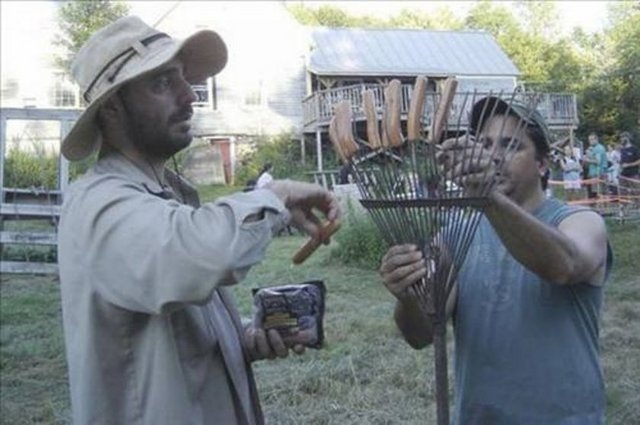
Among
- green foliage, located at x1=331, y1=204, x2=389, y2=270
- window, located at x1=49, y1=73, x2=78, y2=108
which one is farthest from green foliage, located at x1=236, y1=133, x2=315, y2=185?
window, located at x1=49, y1=73, x2=78, y2=108

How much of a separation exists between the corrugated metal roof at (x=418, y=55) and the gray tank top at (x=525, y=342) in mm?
691

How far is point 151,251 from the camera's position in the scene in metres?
1.34

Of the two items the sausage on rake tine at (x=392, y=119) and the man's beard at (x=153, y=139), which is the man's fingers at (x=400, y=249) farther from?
the man's beard at (x=153, y=139)

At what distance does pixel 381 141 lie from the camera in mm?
1543

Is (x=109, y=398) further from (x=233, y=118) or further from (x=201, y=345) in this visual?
(x=233, y=118)

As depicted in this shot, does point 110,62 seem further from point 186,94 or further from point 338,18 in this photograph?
point 338,18

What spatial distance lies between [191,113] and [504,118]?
0.67 meters

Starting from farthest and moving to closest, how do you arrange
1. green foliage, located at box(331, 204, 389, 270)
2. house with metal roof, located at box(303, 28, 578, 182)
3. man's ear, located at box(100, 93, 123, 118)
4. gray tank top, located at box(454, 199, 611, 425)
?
green foliage, located at box(331, 204, 389, 270) < house with metal roof, located at box(303, 28, 578, 182) < gray tank top, located at box(454, 199, 611, 425) < man's ear, located at box(100, 93, 123, 118)

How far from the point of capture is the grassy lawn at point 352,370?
12.8ft

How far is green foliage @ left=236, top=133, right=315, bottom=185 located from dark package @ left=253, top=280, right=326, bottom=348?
7.26 ft

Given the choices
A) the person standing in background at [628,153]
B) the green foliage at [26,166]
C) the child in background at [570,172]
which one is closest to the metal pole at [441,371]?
the child in background at [570,172]

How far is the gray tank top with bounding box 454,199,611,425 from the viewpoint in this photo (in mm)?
1903

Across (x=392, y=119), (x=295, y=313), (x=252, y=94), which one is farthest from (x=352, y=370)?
(x=252, y=94)

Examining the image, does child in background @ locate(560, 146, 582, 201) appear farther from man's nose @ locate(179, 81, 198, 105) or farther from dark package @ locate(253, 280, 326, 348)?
man's nose @ locate(179, 81, 198, 105)
